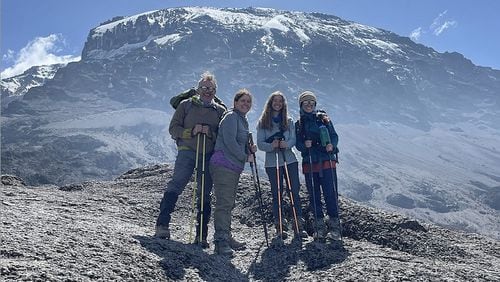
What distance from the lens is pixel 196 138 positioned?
365 inches

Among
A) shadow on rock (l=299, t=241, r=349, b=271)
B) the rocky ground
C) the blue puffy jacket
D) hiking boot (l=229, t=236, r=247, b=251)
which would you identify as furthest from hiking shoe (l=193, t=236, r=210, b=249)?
the blue puffy jacket

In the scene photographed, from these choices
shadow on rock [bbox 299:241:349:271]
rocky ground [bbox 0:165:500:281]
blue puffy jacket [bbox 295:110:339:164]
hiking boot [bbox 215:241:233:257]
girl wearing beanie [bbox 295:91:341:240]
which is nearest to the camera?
rocky ground [bbox 0:165:500:281]

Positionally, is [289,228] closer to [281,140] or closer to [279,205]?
[279,205]

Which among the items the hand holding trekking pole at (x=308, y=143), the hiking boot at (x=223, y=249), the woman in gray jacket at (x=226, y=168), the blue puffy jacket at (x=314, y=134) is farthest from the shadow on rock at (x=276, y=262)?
the hand holding trekking pole at (x=308, y=143)

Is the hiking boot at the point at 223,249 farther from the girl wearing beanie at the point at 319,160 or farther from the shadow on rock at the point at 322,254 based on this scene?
the girl wearing beanie at the point at 319,160

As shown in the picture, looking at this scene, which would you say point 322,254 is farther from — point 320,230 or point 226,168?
point 226,168

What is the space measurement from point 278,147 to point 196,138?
181 cm

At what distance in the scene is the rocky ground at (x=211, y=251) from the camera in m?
6.46

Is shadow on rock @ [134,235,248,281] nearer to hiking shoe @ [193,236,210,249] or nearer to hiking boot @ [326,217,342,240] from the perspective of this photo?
hiking shoe @ [193,236,210,249]

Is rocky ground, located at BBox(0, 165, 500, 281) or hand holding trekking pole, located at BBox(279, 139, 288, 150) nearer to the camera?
rocky ground, located at BBox(0, 165, 500, 281)

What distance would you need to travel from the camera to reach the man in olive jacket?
9.12 meters

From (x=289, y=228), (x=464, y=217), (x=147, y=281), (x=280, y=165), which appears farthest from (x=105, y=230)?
(x=464, y=217)

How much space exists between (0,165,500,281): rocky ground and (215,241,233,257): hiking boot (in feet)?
0.63

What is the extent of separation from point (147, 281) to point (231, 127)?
345 centimetres
